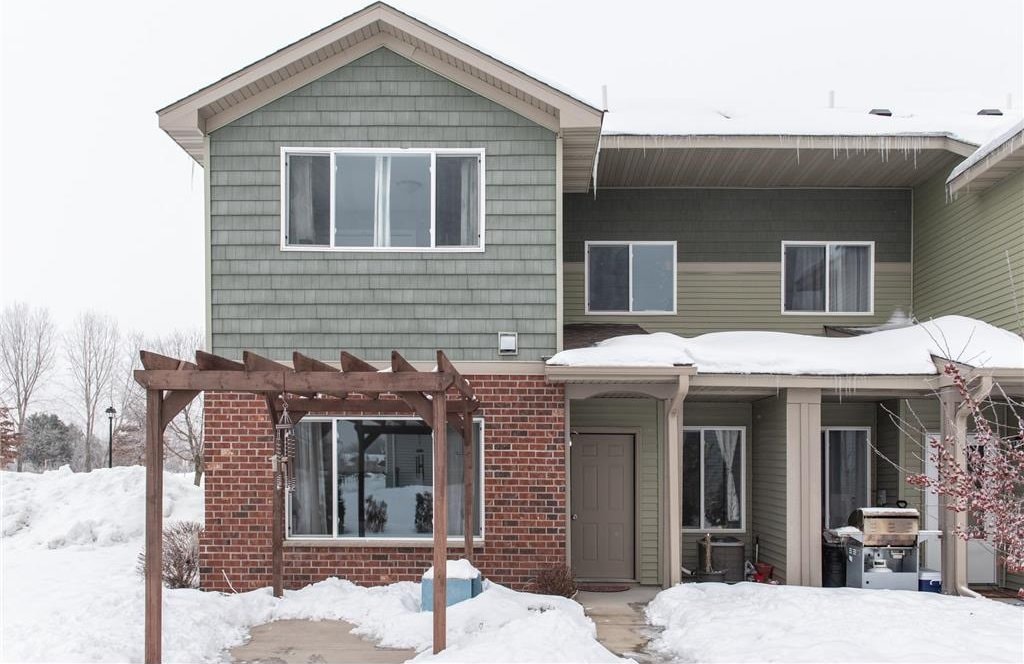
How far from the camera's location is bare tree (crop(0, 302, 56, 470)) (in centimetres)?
3484

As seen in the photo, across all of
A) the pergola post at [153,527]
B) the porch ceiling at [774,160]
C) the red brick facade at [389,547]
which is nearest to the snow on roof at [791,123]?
the porch ceiling at [774,160]

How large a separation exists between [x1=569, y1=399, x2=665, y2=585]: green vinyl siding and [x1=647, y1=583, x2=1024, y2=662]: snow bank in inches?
75.8

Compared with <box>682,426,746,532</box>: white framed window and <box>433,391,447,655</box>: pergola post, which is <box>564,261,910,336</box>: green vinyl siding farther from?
<box>433,391,447,655</box>: pergola post

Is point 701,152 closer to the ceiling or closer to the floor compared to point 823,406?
closer to the ceiling

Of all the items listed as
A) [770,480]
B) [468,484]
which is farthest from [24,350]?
[770,480]

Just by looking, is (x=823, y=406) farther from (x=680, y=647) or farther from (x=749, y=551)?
(x=680, y=647)

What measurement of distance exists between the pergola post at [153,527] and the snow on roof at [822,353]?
4.06 metres

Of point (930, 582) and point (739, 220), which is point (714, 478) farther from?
point (739, 220)

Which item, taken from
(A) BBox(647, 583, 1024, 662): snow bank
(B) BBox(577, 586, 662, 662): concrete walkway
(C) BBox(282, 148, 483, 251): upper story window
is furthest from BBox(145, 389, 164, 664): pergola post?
(A) BBox(647, 583, 1024, 662): snow bank

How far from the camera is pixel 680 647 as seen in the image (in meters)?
7.23

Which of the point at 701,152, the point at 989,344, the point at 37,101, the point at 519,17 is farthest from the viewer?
the point at 519,17

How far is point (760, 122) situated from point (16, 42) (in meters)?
62.1

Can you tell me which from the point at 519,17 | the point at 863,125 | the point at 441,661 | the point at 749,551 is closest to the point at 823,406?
the point at 749,551

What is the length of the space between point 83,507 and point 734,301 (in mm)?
12427
